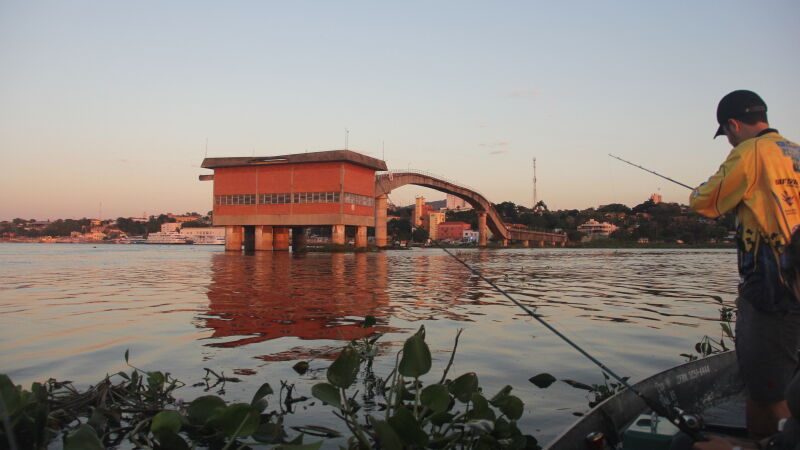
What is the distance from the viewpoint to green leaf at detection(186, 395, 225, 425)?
3.66m

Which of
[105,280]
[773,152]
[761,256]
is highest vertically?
[773,152]

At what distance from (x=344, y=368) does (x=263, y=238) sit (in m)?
58.8

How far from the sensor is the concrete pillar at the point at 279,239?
63000mm

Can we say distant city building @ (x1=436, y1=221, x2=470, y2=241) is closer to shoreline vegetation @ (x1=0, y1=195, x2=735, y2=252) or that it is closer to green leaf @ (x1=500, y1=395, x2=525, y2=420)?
shoreline vegetation @ (x1=0, y1=195, x2=735, y2=252)

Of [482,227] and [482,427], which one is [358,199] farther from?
[482,427]

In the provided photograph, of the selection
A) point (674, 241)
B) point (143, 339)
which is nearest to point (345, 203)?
point (143, 339)

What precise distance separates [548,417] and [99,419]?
3469 mm

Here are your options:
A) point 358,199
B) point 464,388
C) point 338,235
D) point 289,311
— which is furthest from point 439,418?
point 358,199

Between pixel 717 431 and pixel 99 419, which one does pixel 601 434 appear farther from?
pixel 99 419

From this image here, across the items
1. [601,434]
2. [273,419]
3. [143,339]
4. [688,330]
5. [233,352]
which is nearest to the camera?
[601,434]

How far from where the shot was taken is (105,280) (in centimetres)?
1959

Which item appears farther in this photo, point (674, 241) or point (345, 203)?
point (674, 241)

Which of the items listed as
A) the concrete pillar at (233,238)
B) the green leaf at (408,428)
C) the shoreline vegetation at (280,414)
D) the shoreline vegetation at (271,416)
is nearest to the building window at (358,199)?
the concrete pillar at (233,238)

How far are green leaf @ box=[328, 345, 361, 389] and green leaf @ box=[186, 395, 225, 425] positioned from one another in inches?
31.7
